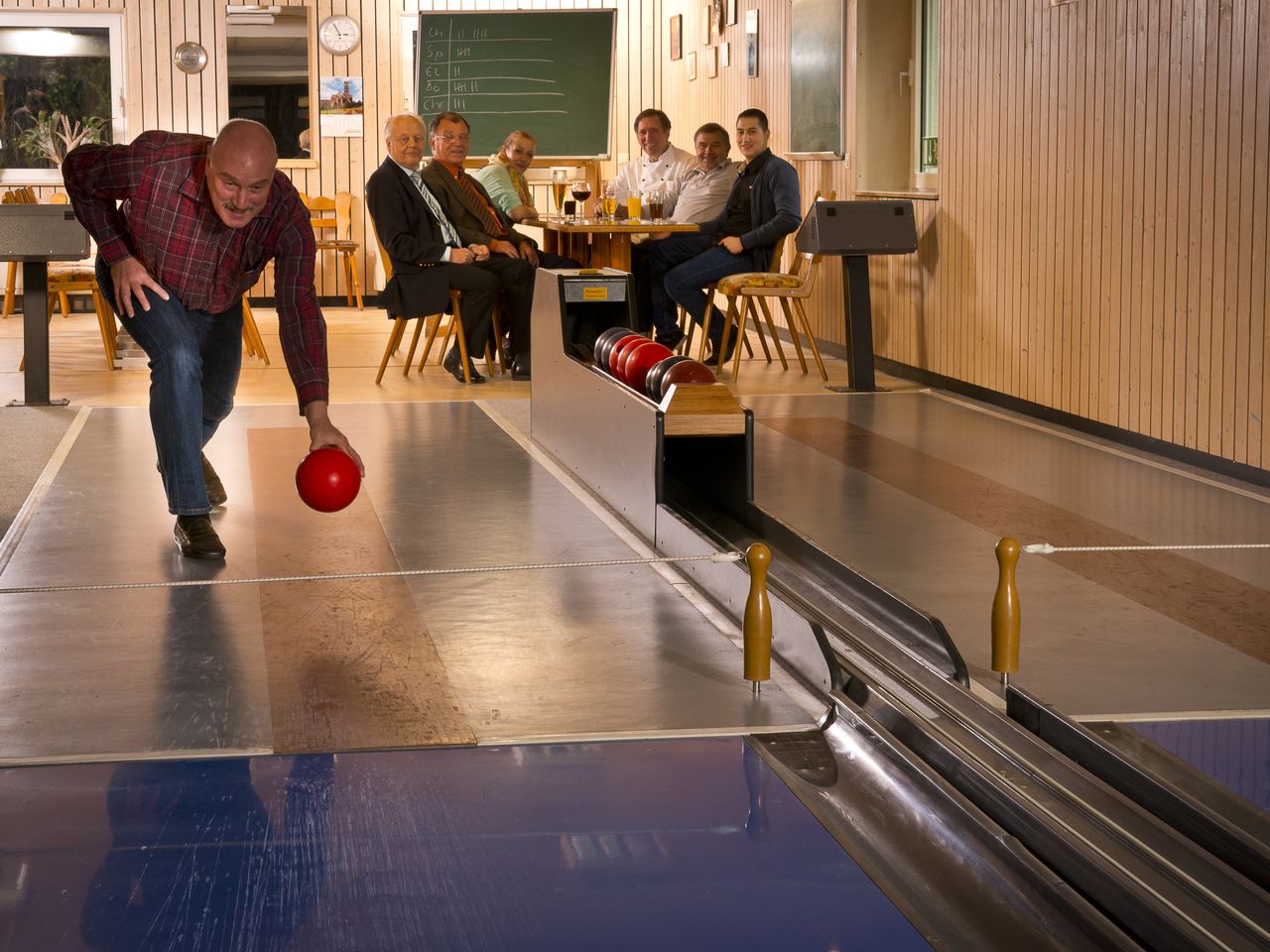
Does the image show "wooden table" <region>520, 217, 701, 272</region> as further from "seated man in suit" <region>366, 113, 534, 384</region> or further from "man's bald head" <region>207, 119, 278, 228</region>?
"man's bald head" <region>207, 119, 278, 228</region>


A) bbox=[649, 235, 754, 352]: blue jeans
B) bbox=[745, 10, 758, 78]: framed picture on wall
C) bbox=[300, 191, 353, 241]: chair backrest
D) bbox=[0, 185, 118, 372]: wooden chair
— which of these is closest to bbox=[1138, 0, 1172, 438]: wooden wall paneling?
bbox=[649, 235, 754, 352]: blue jeans

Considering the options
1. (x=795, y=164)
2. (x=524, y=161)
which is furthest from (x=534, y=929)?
(x=795, y=164)

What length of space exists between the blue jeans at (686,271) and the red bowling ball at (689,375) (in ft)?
13.2

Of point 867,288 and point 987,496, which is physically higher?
point 867,288

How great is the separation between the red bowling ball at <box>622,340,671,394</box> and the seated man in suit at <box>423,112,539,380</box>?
306 centimetres

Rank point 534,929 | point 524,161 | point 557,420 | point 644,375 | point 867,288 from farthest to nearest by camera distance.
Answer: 1. point 524,161
2. point 867,288
3. point 557,420
4. point 644,375
5. point 534,929

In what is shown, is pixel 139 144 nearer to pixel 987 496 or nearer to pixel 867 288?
pixel 987 496

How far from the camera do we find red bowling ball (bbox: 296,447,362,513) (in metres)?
3.75

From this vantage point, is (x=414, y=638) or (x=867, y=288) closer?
(x=414, y=638)

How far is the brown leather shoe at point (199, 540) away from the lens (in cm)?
445

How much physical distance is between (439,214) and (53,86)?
6.08 m

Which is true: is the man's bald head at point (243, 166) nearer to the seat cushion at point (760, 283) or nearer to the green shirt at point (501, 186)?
the seat cushion at point (760, 283)

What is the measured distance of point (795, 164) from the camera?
398 inches

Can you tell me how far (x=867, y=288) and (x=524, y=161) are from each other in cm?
255
